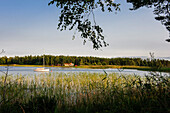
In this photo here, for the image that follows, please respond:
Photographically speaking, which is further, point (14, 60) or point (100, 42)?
point (14, 60)

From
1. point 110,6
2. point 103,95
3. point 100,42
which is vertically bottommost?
point 103,95

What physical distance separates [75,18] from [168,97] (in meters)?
4.11

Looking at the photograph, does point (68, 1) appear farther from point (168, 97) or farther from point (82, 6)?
point (168, 97)

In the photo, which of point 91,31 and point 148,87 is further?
point 91,31

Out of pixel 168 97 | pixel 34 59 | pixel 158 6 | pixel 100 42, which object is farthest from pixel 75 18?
pixel 34 59

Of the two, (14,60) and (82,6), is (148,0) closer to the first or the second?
(82,6)

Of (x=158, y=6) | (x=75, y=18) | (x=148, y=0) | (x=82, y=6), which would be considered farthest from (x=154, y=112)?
(x=158, y=6)

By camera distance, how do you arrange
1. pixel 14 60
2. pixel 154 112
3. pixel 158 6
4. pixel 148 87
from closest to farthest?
pixel 154 112
pixel 148 87
pixel 158 6
pixel 14 60

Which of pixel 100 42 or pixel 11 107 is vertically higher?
pixel 100 42

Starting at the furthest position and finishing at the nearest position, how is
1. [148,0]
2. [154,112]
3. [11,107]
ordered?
[148,0], [11,107], [154,112]

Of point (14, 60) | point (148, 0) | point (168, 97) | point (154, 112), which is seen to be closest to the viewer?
point (154, 112)

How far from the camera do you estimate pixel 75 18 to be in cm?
568

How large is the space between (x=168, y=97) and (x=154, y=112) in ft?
3.20

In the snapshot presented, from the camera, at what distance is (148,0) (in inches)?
315
